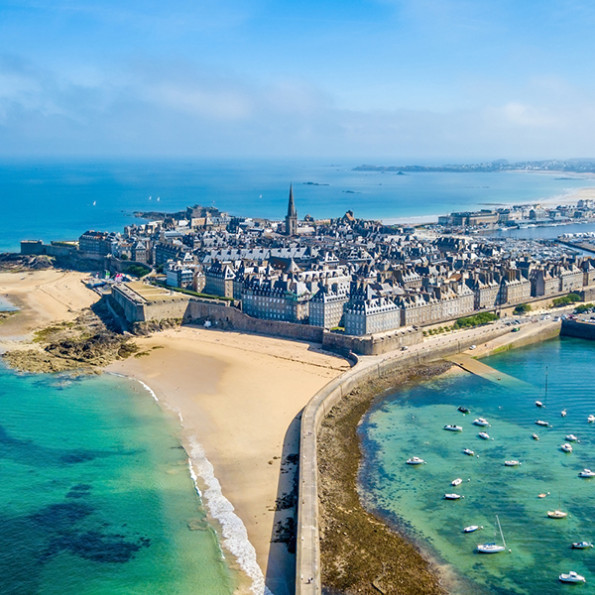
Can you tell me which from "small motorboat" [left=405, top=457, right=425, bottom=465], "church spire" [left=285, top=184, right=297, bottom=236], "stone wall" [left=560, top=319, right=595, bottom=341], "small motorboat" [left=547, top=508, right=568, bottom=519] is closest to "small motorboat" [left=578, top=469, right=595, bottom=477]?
"small motorboat" [left=547, top=508, right=568, bottom=519]

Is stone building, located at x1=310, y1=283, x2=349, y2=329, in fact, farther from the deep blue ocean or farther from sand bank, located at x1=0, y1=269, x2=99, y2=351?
sand bank, located at x1=0, y1=269, x2=99, y2=351

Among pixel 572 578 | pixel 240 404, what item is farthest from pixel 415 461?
pixel 240 404

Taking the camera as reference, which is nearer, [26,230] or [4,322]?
[4,322]

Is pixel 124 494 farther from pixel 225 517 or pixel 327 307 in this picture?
pixel 327 307

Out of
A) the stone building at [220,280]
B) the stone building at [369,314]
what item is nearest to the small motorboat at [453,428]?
the stone building at [369,314]

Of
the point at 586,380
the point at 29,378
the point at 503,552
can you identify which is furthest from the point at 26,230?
the point at 503,552

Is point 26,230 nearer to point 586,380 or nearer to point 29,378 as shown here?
point 29,378
